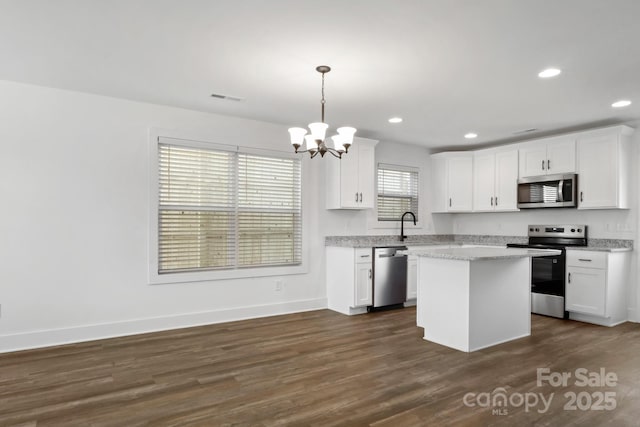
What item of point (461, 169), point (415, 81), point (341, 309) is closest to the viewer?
point (415, 81)

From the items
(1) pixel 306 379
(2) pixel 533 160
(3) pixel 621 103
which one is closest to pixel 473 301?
(1) pixel 306 379

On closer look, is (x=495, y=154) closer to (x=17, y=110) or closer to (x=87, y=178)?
(x=87, y=178)

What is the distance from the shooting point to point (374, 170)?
5.88m

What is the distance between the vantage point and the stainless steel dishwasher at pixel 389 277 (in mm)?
5191

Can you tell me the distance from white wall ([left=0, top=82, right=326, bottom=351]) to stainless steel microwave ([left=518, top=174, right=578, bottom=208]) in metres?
4.31

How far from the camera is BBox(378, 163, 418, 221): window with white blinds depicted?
613 cm

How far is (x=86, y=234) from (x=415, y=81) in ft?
11.4

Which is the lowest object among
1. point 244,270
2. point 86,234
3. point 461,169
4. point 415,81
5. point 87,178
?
point 244,270

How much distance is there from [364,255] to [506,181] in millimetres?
2485

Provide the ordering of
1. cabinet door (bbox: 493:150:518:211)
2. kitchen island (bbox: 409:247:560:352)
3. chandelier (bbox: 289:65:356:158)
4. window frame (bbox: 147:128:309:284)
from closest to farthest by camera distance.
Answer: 1. chandelier (bbox: 289:65:356:158)
2. kitchen island (bbox: 409:247:560:352)
3. window frame (bbox: 147:128:309:284)
4. cabinet door (bbox: 493:150:518:211)

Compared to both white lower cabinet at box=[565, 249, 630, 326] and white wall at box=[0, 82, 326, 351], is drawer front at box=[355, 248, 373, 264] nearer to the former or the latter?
white wall at box=[0, 82, 326, 351]

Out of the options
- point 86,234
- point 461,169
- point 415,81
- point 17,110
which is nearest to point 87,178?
point 86,234

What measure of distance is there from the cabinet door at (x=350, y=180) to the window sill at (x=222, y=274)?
1.05 meters

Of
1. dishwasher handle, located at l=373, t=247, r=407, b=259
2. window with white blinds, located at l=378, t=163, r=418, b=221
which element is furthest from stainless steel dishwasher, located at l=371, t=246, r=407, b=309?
window with white blinds, located at l=378, t=163, r=418, b=221
